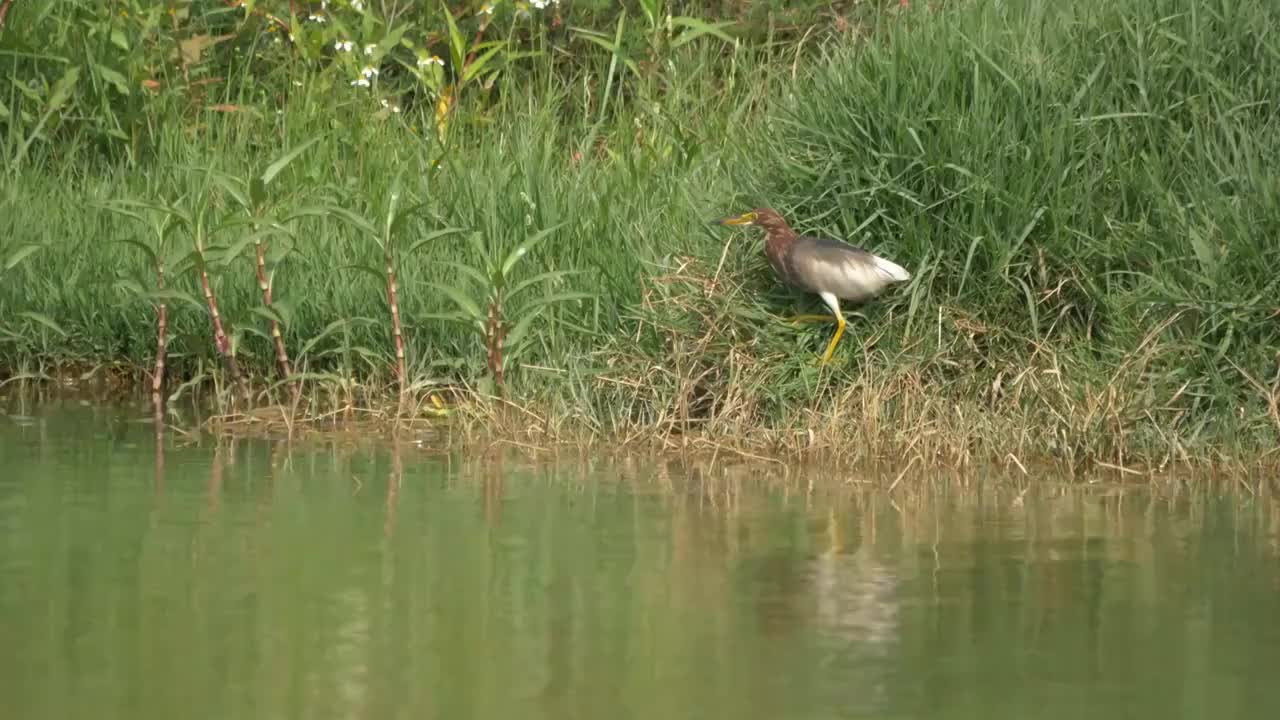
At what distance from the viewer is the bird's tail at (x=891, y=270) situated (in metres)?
6.30

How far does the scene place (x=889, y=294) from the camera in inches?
257

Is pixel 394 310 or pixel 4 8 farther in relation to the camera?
pixel 4 8

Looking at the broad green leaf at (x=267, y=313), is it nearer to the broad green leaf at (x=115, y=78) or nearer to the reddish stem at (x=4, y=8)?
the broad green leaf at (x=115, y=78)

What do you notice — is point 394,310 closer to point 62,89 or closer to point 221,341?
point 221,341

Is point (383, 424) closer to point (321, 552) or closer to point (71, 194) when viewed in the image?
point (321, 552)

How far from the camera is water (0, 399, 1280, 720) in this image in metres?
3.60

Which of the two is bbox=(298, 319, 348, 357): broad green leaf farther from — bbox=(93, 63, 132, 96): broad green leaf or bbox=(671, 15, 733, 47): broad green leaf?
bbox=(671, 15, 733, 47): broad green leaf

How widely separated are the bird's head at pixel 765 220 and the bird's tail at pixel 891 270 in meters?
0.37

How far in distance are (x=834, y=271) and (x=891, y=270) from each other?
0.20 meters

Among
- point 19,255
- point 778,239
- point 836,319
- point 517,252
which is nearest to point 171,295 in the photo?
point 19,255

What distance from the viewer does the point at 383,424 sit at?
6793 mm

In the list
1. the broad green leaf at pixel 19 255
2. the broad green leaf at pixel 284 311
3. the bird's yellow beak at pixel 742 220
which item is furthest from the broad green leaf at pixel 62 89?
the bird's yellow beak at pixel 742 220

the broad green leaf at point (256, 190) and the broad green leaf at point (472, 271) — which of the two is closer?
the broad green leaf at point (472, 271)

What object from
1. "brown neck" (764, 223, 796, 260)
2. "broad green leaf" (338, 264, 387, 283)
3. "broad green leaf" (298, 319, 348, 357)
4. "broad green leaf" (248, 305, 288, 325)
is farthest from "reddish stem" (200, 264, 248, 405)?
"brown neck" (764, 223, 796, 260)
